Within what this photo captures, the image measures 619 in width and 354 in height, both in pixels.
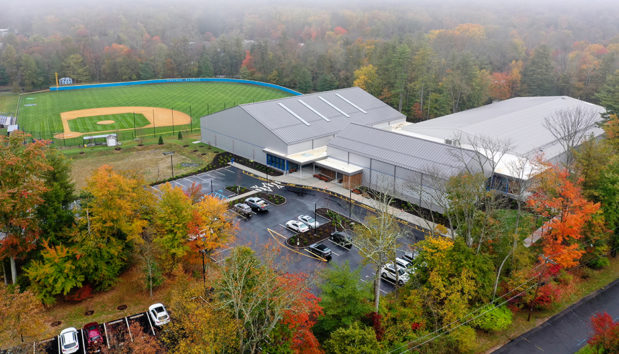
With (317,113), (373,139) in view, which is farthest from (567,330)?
(317,113)

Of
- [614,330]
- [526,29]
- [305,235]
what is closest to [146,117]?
[305,235]

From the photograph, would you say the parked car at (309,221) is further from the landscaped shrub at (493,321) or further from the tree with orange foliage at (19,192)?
the tree with orange foliage at (19,192)

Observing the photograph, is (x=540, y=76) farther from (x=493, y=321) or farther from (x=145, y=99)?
(x=145, y=99)

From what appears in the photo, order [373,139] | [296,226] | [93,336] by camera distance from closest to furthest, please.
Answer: [93,336]
[296,226]
[373,139]

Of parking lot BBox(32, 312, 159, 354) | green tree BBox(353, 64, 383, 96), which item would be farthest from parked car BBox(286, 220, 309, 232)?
green tree BBox(353, 64, 383, 96)

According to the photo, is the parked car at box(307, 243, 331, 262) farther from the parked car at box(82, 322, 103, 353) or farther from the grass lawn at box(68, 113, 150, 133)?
the grass lawn at box(68, 113, 150, 133)

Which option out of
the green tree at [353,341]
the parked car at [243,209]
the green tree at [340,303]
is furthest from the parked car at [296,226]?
the green tree at [353,341]
